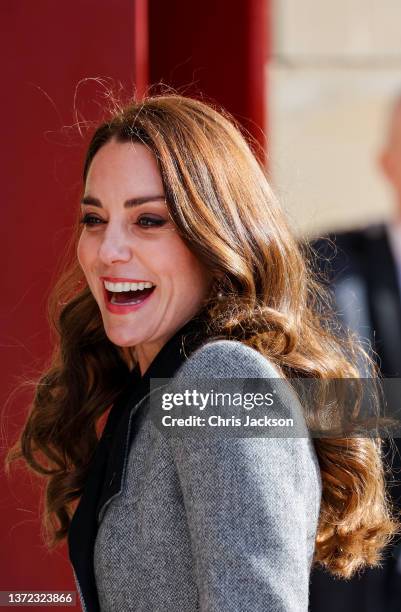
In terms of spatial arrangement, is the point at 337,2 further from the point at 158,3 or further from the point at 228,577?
the point at 228,577


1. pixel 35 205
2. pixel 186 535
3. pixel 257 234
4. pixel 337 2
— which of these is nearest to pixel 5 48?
pixel 35 205

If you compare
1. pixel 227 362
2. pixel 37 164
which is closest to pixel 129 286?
pixel 227 362

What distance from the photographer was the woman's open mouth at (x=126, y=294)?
180 centimetres

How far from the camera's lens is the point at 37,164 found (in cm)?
250

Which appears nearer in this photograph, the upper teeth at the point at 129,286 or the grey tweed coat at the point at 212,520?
the grey tweed coat at the point at 212,520

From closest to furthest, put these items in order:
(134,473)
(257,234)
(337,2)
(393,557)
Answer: (134,473) < (257,234) < (393,557) < (337,2)

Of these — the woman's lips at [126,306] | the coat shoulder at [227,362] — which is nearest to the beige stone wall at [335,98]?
the woman's lips at [126,306]

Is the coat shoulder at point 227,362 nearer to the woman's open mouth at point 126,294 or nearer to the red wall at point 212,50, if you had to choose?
the woman's open mouth at point 126,294

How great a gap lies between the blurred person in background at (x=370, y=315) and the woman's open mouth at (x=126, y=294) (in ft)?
3.01

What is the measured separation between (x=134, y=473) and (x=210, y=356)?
0.76ft

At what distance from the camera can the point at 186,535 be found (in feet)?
5.03

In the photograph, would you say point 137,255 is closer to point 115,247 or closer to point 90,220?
point 115,247

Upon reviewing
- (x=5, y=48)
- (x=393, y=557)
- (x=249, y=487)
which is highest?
(x=5, y=48)

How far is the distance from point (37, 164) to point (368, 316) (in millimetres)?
1152
